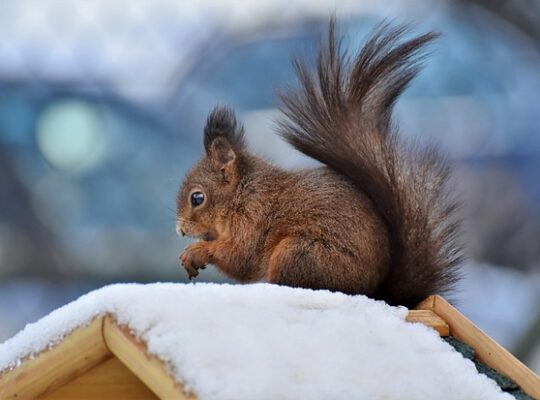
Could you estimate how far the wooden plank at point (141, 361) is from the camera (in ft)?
2.97

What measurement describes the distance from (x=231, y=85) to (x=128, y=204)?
377mm

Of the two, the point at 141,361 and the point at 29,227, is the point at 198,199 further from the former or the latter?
the point at 29,227

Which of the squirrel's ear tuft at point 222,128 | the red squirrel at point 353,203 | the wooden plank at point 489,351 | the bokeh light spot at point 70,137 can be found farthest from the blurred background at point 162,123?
the wooden plank at point 489,351

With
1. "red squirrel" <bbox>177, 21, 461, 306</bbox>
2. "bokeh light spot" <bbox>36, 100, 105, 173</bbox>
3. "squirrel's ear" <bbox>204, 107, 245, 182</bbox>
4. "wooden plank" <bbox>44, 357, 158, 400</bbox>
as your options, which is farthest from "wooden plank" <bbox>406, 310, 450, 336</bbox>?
"bokeh light spot" <bbox>36, 100, 105, 173</bbox>

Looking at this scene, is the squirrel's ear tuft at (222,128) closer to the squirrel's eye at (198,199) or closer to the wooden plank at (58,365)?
the squirrel's eye at (198,199)

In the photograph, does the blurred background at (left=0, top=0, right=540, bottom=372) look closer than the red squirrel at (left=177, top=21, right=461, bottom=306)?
No

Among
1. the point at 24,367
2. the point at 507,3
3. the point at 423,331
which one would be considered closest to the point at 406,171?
the point at 423,331

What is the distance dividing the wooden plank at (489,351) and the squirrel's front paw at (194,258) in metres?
0.36

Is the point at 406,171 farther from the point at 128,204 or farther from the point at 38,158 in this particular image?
the point at 38,158

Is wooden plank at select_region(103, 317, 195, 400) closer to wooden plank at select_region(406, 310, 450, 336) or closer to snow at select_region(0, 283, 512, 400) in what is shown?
snow at select_region(0, 283, 512, 400)

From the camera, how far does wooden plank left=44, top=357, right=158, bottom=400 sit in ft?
3.46

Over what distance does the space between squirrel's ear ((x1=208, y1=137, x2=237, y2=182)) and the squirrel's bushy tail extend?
146mm

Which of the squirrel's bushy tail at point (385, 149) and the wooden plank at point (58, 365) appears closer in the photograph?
the wooden plank at point (58, 365)

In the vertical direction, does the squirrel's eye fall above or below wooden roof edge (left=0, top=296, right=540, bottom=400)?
above
